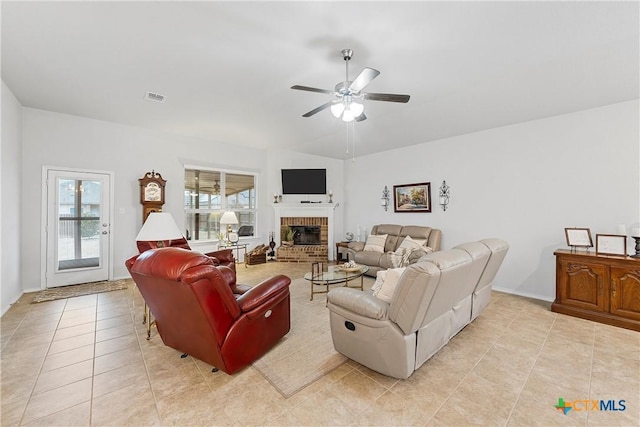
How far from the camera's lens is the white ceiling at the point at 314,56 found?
204 cm

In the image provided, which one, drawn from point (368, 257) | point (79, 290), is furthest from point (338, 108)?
point (79, 290)

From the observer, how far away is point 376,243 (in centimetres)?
542

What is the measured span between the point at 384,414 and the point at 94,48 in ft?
12.9

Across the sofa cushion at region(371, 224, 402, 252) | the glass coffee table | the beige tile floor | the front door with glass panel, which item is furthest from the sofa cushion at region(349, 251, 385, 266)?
the front door with glass panel

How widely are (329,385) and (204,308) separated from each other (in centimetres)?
109

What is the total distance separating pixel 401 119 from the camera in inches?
168

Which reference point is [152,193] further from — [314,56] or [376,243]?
[376,243]

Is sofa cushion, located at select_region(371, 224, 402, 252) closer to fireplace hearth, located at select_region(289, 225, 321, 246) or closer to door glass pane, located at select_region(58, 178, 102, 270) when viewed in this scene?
fireplace hearth, located at select_region(289, 225, 321, 246)

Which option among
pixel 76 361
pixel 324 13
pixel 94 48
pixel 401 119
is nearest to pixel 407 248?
pixel 401 119

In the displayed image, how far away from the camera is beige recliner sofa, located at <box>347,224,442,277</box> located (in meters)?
4.86

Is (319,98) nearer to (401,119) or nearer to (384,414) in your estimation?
(401,119)

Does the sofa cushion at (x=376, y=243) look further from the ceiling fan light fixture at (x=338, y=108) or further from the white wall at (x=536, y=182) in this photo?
the ceiling fan light fixture at (x=338, y=108)

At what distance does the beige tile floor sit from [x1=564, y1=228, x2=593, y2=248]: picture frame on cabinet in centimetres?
103

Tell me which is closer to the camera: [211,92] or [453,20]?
[453,20]
